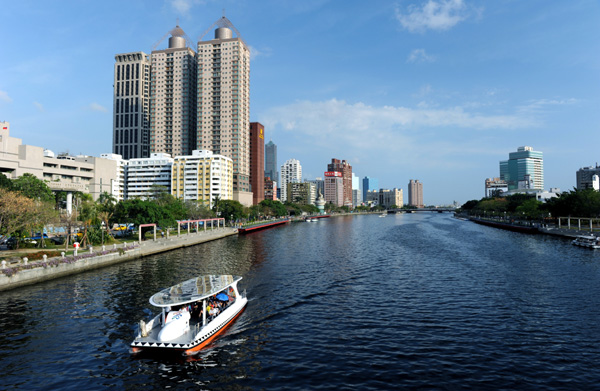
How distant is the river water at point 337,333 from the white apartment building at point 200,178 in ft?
445

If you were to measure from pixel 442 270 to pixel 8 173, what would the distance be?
138m

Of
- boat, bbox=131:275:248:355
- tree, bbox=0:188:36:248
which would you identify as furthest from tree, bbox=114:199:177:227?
boat, bbox=131:275:248:355

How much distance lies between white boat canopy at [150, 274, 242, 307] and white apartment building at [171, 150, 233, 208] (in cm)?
15376

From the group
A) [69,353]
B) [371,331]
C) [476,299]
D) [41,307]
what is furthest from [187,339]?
[476,299]

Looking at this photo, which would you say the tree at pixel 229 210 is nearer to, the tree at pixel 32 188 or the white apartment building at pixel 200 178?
the white apartment building at pixel 200 178

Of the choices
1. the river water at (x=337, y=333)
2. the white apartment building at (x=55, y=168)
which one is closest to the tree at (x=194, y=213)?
the white apartment building at (x=55, y=168)

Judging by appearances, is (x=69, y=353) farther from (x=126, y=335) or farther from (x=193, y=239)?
(x=193, y=239)

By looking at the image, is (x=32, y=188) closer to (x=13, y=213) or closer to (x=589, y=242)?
(x=13, y=213)

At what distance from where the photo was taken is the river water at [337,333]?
20312 mm

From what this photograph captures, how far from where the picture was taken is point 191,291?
28.2m

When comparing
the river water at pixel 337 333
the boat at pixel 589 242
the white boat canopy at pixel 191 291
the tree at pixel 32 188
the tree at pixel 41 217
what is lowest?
the river water at pixel 337 333

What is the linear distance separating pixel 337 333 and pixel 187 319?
37.5ft

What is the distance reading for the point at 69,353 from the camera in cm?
2348

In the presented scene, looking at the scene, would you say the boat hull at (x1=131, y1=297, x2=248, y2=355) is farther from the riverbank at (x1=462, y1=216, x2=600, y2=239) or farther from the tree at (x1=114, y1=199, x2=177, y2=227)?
the riverbank at (x1=462, y1=216, x2=600, y2=239)
